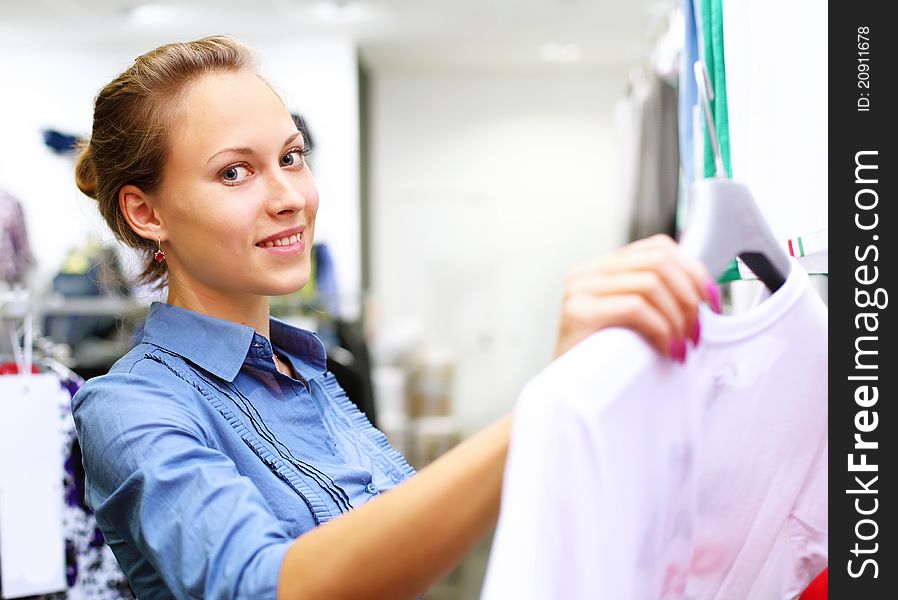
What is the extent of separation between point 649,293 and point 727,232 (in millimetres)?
140

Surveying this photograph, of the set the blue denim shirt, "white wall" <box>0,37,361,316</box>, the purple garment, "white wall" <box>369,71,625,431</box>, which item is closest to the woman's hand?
the blue denim shirt

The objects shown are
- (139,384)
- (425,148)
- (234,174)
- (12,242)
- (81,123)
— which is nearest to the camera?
(139,384)

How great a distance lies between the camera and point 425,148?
21.0 ft

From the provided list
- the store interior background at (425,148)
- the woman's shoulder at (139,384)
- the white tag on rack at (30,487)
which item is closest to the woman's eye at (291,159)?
the woman's shoulder at (139,384)

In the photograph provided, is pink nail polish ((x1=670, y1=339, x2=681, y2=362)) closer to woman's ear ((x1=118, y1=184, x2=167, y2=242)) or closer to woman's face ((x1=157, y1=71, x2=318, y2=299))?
woman's face ((x1=157, y1=71, x2=318, y2=299))

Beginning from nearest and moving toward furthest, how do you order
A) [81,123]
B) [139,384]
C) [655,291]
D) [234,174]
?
[655,291]
[139,384]
[234,174]
[81,123]

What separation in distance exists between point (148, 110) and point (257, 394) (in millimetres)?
352

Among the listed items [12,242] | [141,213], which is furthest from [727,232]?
[12,242]

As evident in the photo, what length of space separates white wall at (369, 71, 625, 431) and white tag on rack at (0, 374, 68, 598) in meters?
5.04

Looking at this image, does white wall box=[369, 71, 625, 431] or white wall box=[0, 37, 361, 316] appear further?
white wall box=[369, 71, 625, 431]

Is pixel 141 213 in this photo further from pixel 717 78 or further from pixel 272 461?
pixel 717 78

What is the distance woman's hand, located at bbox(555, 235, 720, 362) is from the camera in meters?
0.57
